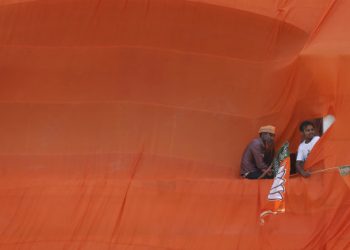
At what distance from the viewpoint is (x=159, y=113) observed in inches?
315

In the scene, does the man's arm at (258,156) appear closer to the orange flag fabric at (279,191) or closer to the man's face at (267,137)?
the man's face at (267,137)

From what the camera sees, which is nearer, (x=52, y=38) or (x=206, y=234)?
(x=206, y=234)

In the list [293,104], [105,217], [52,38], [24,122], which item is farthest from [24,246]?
[293,104]

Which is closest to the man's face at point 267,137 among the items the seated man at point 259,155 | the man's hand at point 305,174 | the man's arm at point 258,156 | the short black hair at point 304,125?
the seated man at point 259,155

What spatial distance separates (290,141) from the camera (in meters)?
7.71

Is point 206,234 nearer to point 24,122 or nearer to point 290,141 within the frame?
point 290,141

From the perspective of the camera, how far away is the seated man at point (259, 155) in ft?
24.5

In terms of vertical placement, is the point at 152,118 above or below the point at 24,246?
above

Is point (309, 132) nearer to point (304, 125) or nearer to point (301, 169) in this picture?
point (304, 125)

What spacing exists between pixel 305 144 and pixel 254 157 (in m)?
0.48

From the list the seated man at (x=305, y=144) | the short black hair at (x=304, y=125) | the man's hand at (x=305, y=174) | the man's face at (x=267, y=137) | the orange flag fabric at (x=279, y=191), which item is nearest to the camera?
the orange flag fabric at (x=279, y=191)

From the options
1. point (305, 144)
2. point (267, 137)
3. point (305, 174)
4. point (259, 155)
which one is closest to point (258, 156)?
point (259, 155)

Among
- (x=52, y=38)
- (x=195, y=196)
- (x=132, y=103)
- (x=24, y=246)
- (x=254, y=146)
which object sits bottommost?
(x=24, y=246)

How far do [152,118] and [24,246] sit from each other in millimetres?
1715
